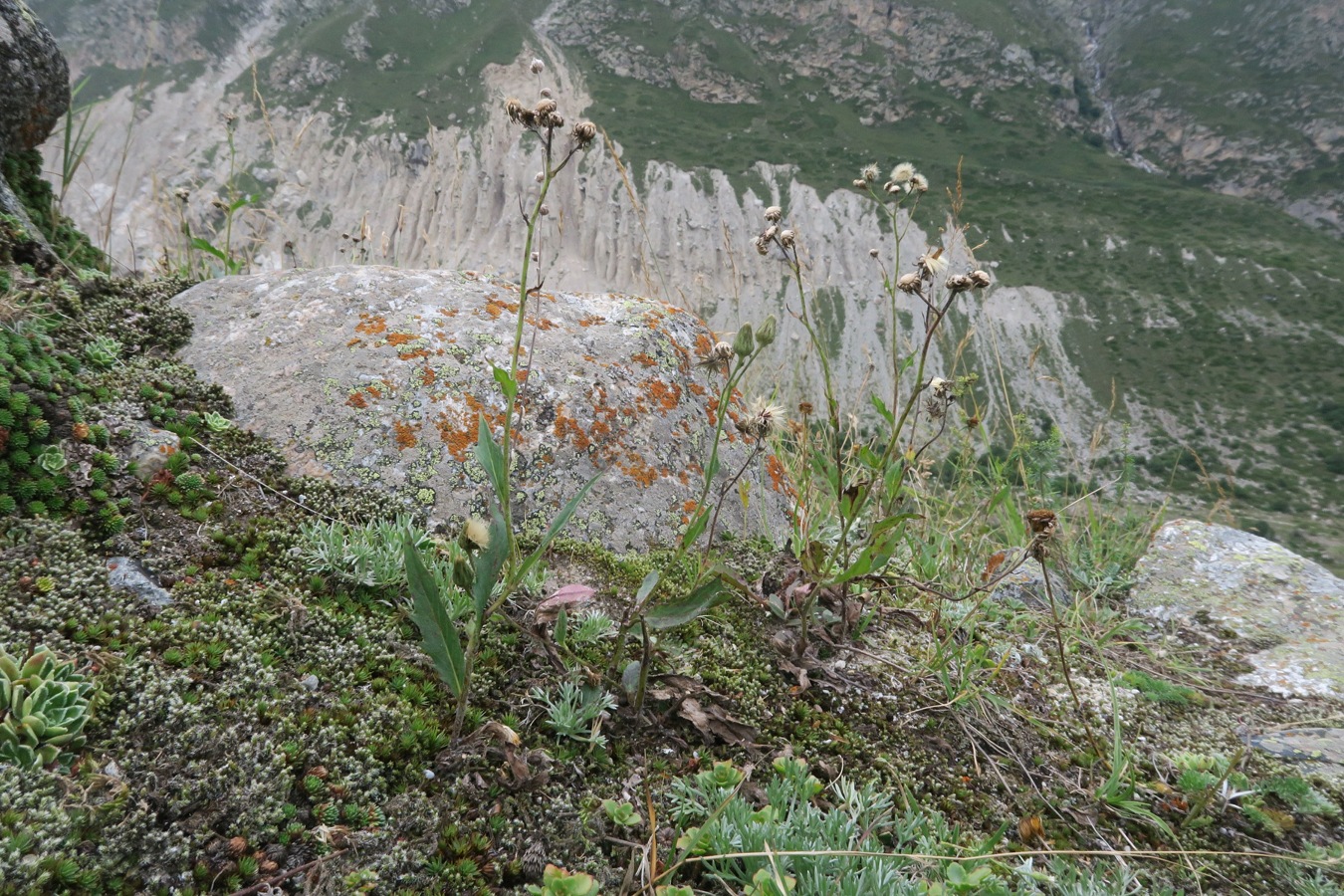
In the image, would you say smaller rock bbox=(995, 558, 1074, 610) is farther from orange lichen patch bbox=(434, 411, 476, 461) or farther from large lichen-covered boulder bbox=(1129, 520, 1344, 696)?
orange lichen patch bbox=(434, 411, 476, 461)

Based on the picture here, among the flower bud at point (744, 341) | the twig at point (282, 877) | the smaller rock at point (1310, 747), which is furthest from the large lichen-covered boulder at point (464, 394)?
the smaller rock at point (1310, 747)

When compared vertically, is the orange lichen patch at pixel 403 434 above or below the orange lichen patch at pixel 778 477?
above

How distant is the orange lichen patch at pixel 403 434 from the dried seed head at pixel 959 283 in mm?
2329

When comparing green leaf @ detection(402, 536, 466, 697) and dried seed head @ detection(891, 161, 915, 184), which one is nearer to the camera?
green leaf @ detection(402, 536, 466, 697)

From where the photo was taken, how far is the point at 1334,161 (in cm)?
13025

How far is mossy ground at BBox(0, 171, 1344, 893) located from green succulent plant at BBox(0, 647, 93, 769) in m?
0.05

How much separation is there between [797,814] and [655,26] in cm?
A: 16538

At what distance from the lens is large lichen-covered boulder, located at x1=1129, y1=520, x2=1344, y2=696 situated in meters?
3.28

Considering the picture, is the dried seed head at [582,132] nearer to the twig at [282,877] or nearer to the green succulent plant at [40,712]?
the green succulent plant at [40,712]

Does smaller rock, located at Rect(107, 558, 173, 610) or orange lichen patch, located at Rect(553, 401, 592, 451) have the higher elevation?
orange lichen patch, located at Rect(553, 401, 592, 451)

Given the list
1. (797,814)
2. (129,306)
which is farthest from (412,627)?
(129,306)

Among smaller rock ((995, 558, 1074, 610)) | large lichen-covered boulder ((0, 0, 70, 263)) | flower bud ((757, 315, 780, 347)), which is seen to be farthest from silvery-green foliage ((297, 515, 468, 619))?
smaller rock ((995, 558, 1074, 610))

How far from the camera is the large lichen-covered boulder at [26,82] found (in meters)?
3.58

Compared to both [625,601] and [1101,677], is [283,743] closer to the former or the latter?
[625,601]
